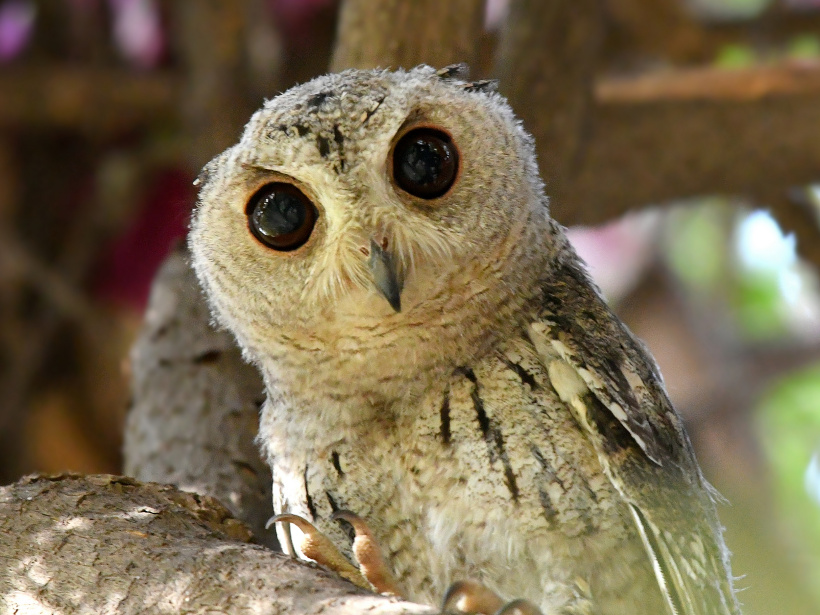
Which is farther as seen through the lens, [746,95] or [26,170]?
[26,170]

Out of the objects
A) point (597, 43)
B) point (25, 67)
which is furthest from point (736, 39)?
point (25, 67)

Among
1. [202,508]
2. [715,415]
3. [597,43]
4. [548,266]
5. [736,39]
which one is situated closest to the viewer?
[202,508]

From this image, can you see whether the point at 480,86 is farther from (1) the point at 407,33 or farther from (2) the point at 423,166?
(1) the point at 407,33

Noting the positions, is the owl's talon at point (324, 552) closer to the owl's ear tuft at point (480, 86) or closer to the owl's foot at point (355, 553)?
the owl's foot at point (355, 553)

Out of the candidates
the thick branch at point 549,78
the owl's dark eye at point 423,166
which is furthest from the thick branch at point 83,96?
the owl's dark eye at point 423,166

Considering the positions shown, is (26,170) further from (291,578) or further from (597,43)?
(291,578)

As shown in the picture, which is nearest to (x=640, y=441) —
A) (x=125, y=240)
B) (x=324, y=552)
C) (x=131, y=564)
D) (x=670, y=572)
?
(x=670, y=572)
